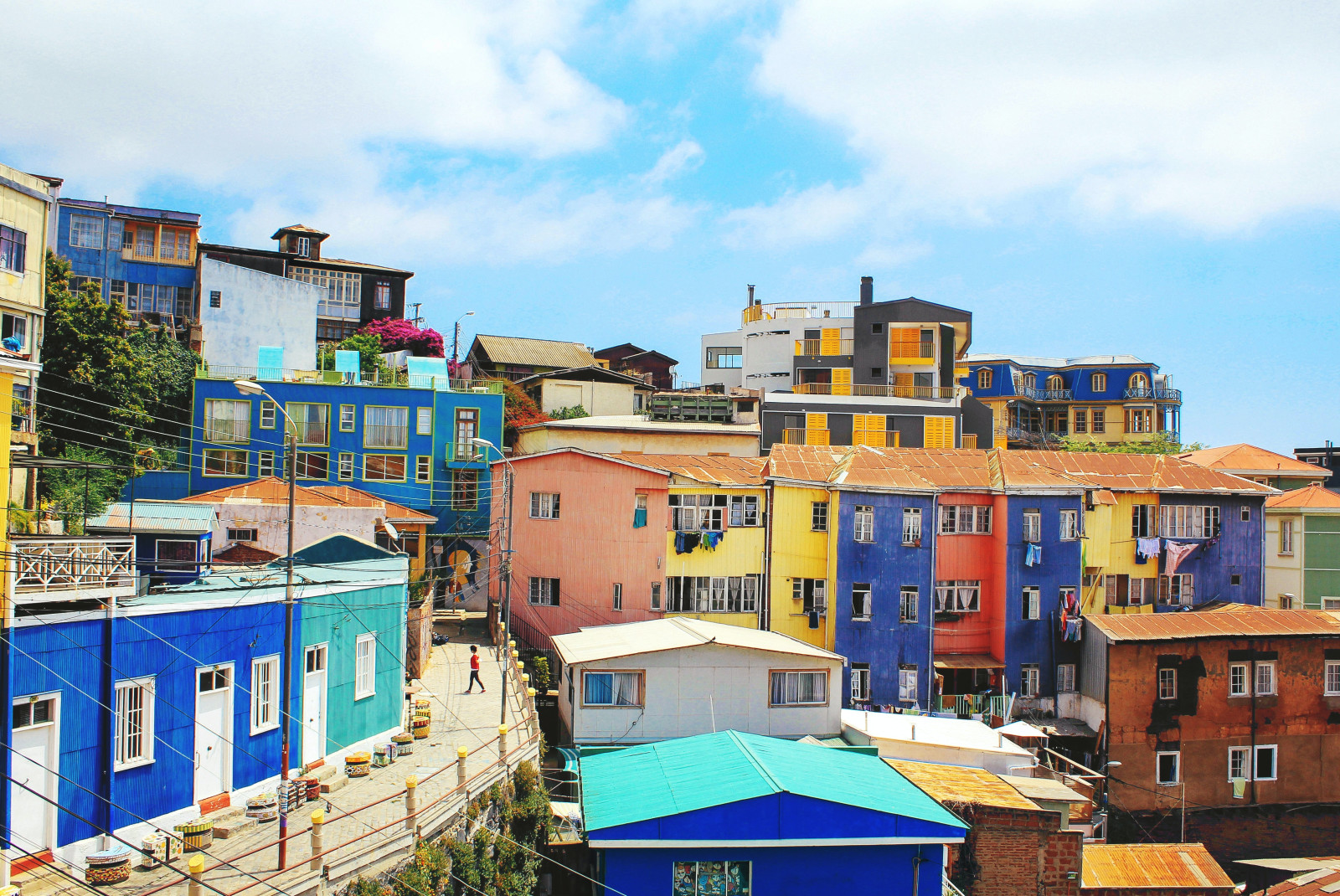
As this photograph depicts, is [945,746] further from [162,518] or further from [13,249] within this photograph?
[13,249]

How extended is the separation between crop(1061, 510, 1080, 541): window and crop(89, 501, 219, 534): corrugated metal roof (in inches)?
1255

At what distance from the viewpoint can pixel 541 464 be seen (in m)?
40.5

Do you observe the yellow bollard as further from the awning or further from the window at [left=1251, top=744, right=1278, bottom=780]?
the window at [left=1251, top=744, right=1278, bottom=780]

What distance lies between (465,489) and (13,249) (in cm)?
2367

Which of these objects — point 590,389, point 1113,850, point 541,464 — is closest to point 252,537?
point 541,464

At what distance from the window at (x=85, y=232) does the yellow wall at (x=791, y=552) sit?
4142 centimetres

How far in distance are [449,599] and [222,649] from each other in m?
26.4

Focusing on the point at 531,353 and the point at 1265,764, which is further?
the point at 531,353

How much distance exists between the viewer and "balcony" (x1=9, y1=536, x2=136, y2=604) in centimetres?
1781

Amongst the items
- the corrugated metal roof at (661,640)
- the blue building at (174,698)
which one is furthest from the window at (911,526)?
the blue building at (174,698)

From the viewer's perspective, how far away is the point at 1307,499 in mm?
45000

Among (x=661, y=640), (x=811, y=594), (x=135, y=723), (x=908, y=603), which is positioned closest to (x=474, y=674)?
(x=661, y=640)

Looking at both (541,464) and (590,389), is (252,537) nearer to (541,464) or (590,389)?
(541,464)

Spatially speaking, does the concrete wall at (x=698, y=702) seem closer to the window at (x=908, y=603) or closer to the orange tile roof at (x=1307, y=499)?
the window at (x=908, y=603)
